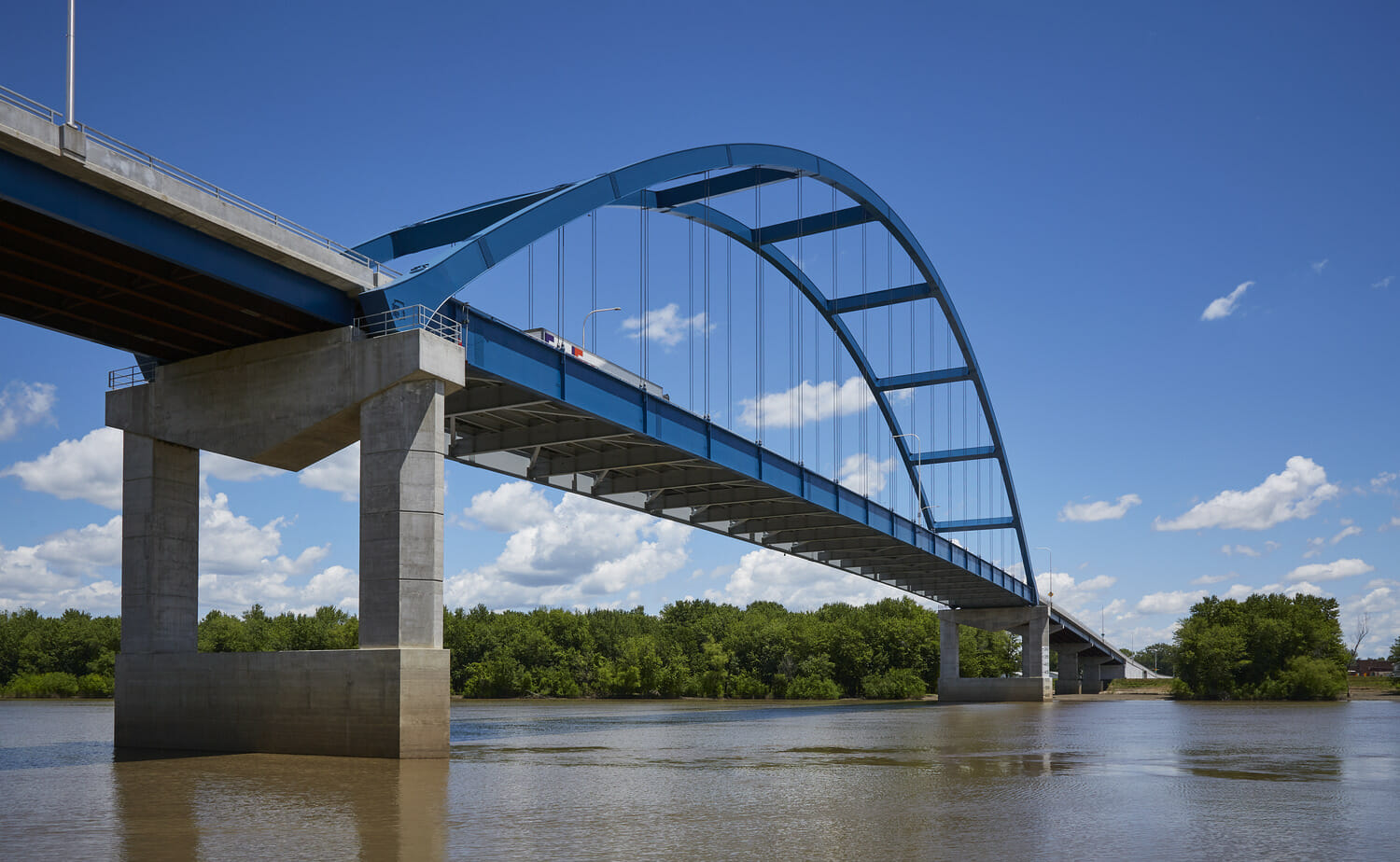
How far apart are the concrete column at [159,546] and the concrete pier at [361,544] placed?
4cm

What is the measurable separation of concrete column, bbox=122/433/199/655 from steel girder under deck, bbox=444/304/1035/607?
7.70 m

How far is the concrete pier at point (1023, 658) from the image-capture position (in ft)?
289

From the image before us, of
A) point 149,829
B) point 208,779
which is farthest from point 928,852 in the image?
point 208,779

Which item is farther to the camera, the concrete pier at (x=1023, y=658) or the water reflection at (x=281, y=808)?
the concrete pier at (x=1023, y=658)

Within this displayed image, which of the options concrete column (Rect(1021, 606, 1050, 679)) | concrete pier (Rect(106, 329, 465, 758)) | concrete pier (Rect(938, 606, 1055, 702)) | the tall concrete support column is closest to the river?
concrete pier (Rect(106, 329, 465, 758))

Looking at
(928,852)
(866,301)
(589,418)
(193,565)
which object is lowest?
(928,852)

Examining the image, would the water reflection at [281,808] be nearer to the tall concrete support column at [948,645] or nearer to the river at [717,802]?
the river at [717,802]

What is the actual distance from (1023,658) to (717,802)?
78.1m

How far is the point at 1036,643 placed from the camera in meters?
89.9

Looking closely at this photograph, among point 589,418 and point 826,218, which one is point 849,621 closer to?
point 826,218

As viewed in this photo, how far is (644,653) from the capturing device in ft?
346

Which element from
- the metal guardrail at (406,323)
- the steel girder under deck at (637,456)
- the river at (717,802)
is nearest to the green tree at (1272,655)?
the steel girder under deck at (637,456)

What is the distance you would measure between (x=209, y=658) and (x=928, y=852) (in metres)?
20.3

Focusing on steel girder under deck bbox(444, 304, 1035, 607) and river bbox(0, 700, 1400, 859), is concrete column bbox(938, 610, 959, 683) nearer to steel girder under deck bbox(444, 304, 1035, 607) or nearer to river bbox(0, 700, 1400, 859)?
steel girder under deck bbox(444, 304, 1035, 607)
